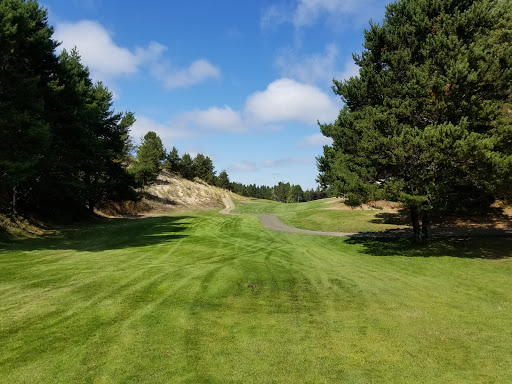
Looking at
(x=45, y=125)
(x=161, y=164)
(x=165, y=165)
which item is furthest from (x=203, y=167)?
(x=45, y=125)

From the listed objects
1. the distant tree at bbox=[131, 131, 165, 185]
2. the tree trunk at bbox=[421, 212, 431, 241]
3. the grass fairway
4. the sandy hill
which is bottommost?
the grass fairway

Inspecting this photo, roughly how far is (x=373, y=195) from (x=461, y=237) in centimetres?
917

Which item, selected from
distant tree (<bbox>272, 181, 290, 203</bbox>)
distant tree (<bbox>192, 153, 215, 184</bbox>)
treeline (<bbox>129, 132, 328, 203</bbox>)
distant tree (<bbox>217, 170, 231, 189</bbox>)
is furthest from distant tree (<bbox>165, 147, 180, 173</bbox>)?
distant tree (<bbox>272, 181, 290, 203</bbox>)

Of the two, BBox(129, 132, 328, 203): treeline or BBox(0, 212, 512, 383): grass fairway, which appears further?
BBox(129, 132, 328, 203): treeline

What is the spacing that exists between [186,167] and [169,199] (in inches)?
844

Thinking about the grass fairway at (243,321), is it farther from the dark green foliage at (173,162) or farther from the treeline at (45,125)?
the dark green foliage at (173,162)

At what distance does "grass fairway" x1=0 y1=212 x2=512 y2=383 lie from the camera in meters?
4.83

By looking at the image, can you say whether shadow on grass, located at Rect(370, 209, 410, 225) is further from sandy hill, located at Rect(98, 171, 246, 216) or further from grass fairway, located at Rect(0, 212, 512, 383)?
sandy hill, located at Rect(98, 171, 246, 216)

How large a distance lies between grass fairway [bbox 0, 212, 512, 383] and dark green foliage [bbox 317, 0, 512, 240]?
173 inches

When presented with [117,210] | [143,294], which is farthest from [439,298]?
[117,210]

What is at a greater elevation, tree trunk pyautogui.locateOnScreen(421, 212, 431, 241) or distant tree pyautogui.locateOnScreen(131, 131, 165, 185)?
distant tree pyautogui.locateOnScreen(131, 131, 165, 185)

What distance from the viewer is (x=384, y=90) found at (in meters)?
17.4

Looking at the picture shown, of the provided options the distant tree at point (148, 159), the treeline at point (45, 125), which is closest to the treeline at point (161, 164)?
the distant tree at point (148, 159)

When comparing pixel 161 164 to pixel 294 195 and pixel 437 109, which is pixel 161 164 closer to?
pixel 437 109
